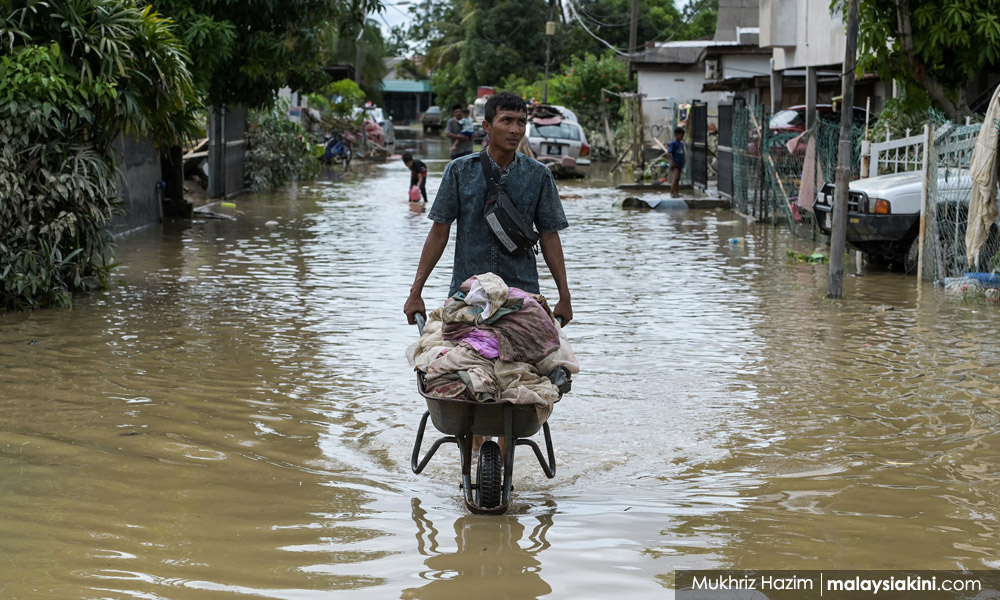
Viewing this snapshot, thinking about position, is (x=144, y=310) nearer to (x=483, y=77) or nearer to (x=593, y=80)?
(x=593, y=80)

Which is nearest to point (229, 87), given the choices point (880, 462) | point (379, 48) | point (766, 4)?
point (766, 4)

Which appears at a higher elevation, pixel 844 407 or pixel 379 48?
pixel 379 48

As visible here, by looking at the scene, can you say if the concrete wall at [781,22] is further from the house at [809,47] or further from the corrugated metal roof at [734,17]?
the corrugated metal roof at [734,17]

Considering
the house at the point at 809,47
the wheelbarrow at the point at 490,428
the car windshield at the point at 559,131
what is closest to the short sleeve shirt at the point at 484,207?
the wheelbarrow at the point at 490,428

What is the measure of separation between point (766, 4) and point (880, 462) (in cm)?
2123

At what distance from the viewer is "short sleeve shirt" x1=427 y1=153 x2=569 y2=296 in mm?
5508

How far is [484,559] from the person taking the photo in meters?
4.64

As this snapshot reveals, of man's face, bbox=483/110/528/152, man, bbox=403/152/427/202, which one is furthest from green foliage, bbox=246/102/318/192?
man's face, bbox=483/110/528/152

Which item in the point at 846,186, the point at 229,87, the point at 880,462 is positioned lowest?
the point at 880,462

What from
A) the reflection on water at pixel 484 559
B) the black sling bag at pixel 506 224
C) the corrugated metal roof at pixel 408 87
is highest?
the corrugated metal roof at pixel 408 87

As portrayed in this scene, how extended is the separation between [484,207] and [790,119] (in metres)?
21.4

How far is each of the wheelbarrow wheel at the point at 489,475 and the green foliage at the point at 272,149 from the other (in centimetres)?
2129

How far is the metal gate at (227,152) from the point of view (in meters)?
23.1

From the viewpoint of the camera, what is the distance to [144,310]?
35.1 ft
